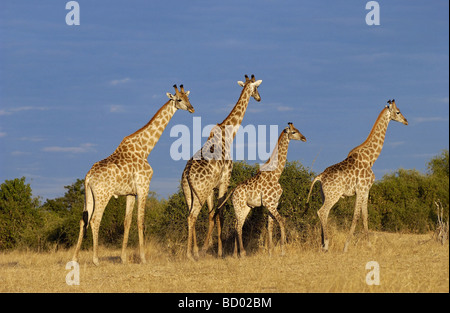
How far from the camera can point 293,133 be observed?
49.7 ft

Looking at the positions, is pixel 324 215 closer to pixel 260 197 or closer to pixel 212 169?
pixel 260 197

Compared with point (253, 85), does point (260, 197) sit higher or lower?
lower

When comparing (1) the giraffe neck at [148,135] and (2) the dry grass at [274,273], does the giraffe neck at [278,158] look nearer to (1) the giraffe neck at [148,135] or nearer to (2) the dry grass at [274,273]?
(2) the dry grass at [274,273]

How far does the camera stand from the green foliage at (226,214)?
17250mm

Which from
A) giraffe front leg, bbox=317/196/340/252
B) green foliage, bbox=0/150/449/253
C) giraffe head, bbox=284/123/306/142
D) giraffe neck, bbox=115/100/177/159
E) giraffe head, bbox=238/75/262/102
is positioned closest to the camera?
giraffe front leg, bbox=317/196/340/252

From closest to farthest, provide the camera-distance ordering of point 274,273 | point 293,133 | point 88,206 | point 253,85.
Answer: point 274,273
point 88,206
point 293,133
point 253,85

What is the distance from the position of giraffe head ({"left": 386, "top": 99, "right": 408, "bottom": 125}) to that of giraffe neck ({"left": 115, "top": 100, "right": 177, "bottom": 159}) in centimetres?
621

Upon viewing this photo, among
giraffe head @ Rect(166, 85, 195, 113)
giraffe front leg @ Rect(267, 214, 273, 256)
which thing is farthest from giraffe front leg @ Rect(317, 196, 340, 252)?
giraffe head @ Rect(166, 85, 195, 113)

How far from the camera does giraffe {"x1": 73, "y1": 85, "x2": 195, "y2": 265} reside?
45.2 feet

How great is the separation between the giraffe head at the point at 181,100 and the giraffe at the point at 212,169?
0.95 m

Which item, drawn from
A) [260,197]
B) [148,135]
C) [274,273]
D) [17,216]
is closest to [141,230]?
[148,135]

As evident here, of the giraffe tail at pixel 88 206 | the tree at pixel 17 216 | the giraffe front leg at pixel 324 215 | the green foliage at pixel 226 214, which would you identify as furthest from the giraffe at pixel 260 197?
the tree at pixel 17 216

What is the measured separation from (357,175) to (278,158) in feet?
7.17

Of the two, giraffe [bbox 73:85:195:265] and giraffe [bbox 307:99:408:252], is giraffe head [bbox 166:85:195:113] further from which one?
giraffe [bbox 307:99:408:252]
